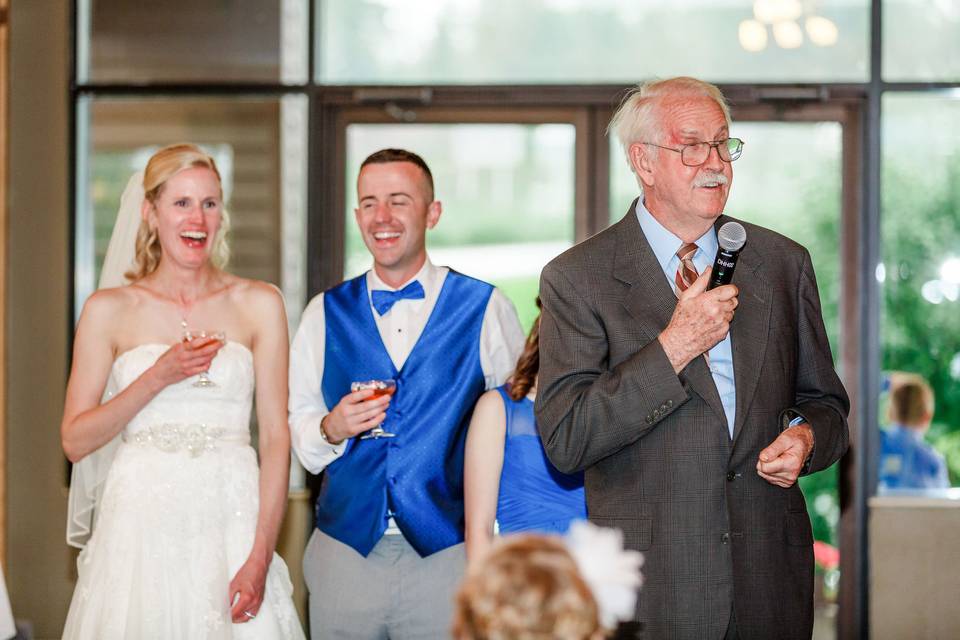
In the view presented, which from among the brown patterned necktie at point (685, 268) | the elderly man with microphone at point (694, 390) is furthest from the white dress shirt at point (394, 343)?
the brown patterned necktie at point (685, 268)

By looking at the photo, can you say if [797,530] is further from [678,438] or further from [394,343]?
[394,343]

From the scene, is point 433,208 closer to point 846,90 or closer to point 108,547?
point 108,547

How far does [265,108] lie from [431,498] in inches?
113

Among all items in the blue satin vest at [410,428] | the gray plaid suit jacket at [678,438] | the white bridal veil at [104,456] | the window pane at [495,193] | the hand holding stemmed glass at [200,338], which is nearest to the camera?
the gray plaid suit jacket at [678,438]

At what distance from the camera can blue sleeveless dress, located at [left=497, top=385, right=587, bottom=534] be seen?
10.7ft

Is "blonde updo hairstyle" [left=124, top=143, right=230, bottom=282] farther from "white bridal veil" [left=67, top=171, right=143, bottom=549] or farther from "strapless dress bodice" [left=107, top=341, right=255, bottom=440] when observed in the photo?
"strapless dress bodice" [left=107, top=341, right=255, bottom=440]

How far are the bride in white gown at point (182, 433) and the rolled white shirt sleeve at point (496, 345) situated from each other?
592mm

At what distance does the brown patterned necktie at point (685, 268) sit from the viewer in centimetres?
266

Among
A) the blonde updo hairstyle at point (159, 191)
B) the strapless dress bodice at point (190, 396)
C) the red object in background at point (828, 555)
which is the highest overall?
the blonde updo hairstyle at point (159, 191)

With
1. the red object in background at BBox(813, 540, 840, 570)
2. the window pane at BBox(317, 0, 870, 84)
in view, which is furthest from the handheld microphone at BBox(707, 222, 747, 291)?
the red object in background at BBox(813, 540, 840, 570)

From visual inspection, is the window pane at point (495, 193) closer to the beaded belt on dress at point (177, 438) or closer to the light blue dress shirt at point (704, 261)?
the beaded belt on dress at point (177, 438)

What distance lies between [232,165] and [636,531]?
12.1 ft

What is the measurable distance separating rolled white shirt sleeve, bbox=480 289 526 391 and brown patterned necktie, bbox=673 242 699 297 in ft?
2.88

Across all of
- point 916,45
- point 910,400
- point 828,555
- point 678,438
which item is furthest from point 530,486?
point 916,45
